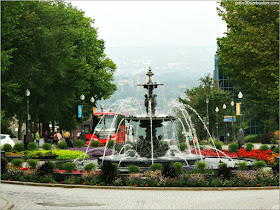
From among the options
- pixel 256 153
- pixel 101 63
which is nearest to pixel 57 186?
pixel 256 153

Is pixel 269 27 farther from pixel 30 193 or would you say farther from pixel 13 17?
pixel 30 193

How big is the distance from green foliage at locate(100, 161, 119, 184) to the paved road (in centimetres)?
111

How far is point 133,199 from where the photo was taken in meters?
15.6

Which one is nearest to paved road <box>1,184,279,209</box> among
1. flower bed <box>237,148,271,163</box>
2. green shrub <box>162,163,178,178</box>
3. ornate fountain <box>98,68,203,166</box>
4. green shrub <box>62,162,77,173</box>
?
green shrub <box>162,163,178,178</box>

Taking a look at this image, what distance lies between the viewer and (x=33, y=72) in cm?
4366

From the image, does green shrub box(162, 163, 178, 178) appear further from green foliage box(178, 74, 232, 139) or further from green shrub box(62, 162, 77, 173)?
green foliage box(178, 74, 232, 139)

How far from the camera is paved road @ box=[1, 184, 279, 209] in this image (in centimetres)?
1419

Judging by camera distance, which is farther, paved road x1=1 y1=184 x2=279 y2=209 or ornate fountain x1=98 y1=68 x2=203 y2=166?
ornate fountain x1=98 y1=68 x2=203 y2=166

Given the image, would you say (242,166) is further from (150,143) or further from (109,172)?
(150,143)

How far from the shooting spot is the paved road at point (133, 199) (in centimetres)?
1419

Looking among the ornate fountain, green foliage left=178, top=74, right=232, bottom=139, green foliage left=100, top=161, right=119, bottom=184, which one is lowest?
green foliage left=100, top=161, right=119, bottom=184

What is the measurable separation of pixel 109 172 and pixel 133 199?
368 cm

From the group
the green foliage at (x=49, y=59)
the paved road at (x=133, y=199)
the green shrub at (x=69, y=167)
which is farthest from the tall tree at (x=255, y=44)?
the paved road at (x=133, y=199)

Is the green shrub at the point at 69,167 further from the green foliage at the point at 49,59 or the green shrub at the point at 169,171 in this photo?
the green foliage at the point at 49,59
